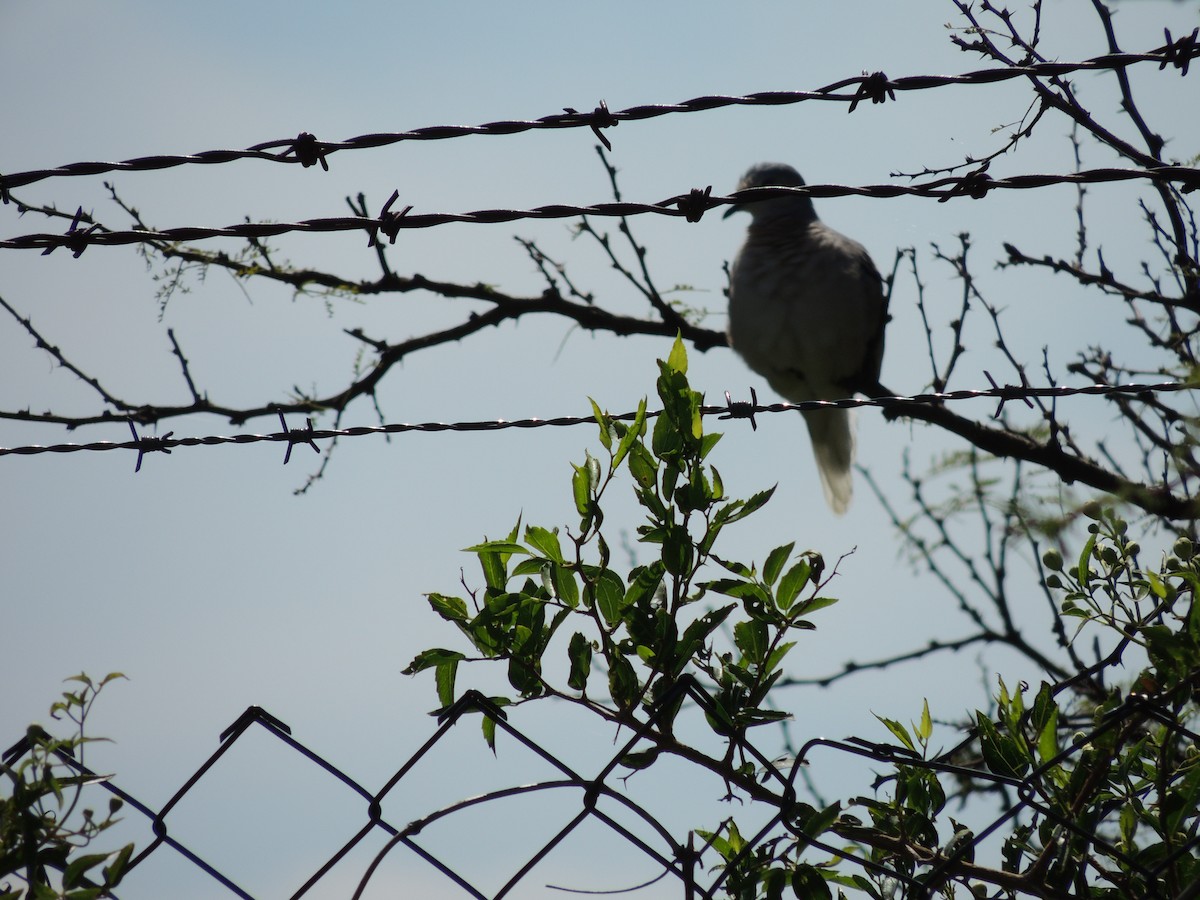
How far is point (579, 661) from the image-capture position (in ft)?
4.75

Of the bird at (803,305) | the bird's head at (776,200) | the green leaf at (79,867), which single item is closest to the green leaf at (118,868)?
the green leaf at (79,867)

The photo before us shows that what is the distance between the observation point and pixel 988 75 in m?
1.99

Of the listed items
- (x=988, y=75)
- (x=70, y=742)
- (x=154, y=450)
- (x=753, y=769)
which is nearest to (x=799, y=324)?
(x=988, y=75)

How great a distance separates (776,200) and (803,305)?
36.8 inches

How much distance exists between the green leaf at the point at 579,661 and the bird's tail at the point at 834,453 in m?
5.41

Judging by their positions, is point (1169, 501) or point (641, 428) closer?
point (641, 428)

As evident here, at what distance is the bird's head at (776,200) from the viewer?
20.3ft

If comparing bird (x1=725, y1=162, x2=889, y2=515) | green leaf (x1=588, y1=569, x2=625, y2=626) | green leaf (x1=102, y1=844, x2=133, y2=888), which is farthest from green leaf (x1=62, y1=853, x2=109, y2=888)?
bird (x1=725, y1=162, x2=889, y2=515)

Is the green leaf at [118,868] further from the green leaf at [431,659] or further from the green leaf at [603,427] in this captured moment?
the green leaf at [603,427]

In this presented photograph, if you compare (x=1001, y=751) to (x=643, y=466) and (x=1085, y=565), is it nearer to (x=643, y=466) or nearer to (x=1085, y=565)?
(x=1085, y=565)

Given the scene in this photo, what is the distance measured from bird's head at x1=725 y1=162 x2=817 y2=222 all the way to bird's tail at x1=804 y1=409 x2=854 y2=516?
126cm

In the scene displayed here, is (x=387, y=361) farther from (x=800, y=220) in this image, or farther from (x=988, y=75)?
(x=988, y=75)

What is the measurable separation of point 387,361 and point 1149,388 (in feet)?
10.9

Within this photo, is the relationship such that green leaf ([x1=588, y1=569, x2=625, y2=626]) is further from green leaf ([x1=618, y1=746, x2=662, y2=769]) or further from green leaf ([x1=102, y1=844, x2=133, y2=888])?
green leaf ([x1=102, y1=844, x2=133, y2=888])
